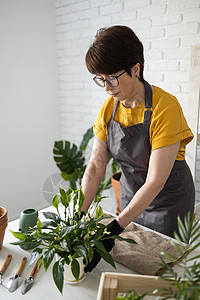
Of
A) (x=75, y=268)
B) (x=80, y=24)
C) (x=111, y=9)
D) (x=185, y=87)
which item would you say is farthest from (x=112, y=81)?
(x=80, y=24)

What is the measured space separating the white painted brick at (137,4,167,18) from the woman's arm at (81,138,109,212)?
1.38 metres

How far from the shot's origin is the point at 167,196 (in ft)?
5.14

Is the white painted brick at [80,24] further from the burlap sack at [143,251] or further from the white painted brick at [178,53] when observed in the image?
the burlap sack at [143,251]

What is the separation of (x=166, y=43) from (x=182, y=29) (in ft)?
0.57

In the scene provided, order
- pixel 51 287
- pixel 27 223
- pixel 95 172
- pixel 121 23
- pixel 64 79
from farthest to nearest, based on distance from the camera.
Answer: pixel 64 79 < pixel 121 23 < pixel 95 172 < pixel 27 223 < pixel 51 287

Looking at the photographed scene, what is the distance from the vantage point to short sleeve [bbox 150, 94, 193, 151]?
4.36 ft

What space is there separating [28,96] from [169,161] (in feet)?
7.71

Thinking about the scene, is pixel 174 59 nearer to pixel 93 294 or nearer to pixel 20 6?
pixel 20 6

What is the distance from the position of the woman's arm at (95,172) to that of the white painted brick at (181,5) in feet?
4.42

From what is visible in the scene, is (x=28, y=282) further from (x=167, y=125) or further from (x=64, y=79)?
(x=64, y=79)

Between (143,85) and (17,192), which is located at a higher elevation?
(143,85)

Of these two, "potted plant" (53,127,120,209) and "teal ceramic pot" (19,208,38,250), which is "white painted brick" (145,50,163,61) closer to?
"potted plant" (53,127,120,209)

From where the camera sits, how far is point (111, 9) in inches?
108

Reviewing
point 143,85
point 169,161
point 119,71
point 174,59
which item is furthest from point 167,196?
point 174,59
